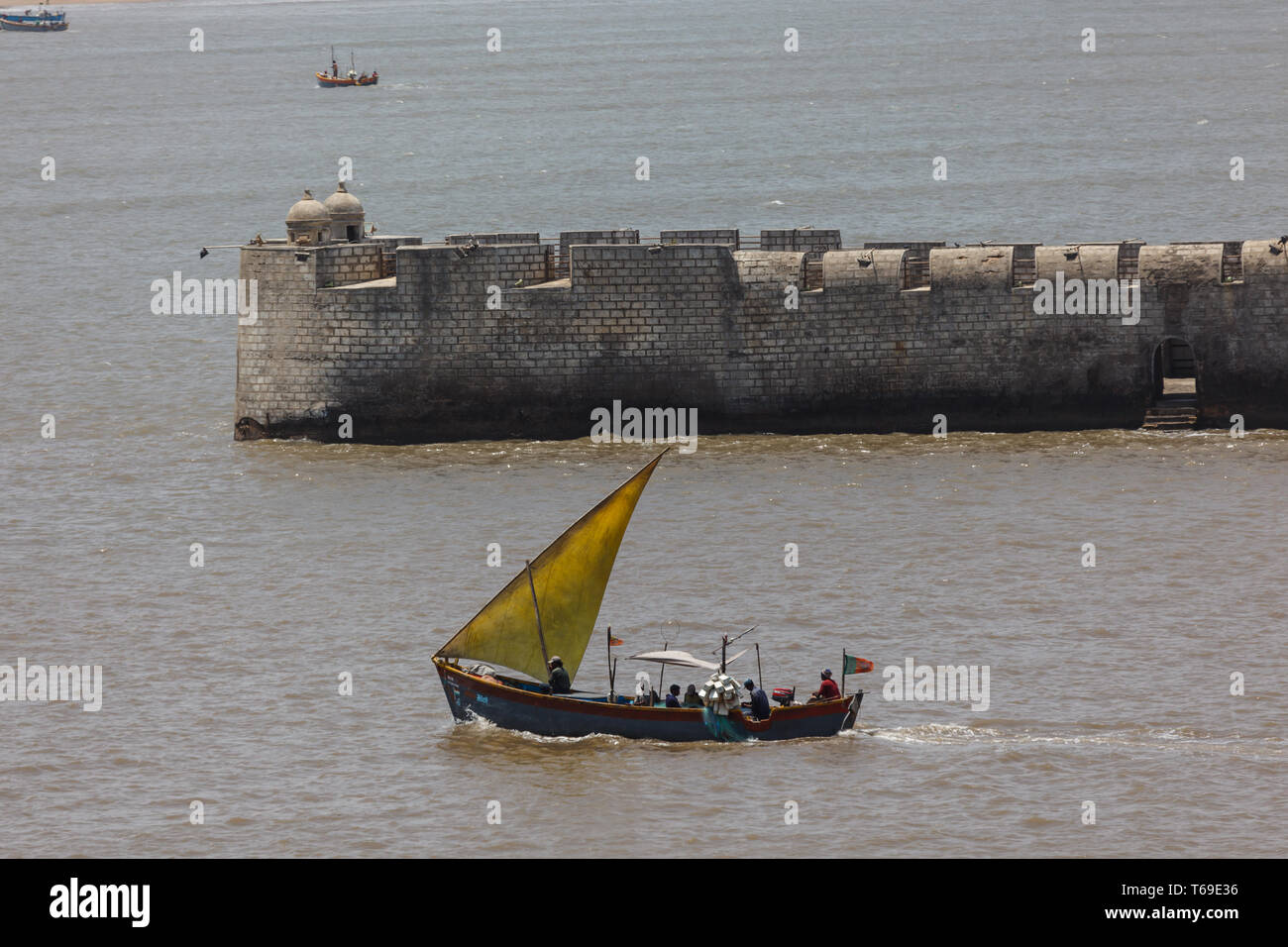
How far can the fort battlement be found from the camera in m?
41.6

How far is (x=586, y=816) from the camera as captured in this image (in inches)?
998

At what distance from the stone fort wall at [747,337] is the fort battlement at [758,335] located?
1.5 inches

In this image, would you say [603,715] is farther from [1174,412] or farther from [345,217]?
[345,217]

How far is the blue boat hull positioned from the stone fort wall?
14.8 metres

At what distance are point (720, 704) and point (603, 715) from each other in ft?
5.16

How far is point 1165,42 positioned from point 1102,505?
447 feet

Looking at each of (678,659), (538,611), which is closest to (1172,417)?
(678,659)

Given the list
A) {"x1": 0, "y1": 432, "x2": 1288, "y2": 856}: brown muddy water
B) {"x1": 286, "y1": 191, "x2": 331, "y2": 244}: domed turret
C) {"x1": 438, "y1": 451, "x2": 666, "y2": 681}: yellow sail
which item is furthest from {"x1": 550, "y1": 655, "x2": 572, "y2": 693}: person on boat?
{"x1": 286, "y1": 191, "x2": 331, "y2": 244}: domed turret

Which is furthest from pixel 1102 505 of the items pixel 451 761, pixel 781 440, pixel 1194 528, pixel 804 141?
pixel 804 141

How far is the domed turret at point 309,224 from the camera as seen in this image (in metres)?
43.1

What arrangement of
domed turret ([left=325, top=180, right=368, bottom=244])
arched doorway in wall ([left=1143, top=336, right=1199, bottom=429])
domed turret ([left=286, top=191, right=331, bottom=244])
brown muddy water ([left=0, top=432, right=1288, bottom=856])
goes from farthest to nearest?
domed turret ([left=325, top=180, right=368, bottom=244]), domed turret ([left=286, top=191, right=331, bottom=244]), arched doorway in wall ([left=1143, top=336, right=1199, bottom=429]), brown muddy water ([left=0, top=432, right=1288, bottom=856])

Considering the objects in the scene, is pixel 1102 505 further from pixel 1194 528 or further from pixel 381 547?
pixel 381 547

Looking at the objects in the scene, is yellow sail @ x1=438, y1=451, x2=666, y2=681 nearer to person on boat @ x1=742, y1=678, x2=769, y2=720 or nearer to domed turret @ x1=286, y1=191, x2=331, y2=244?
person on boat @ x1=742, y1=678, x2=769, y2=720

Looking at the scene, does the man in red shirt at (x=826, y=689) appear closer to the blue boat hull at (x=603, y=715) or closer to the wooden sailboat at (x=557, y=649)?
the blue boat hull at (x=603, y=715)
